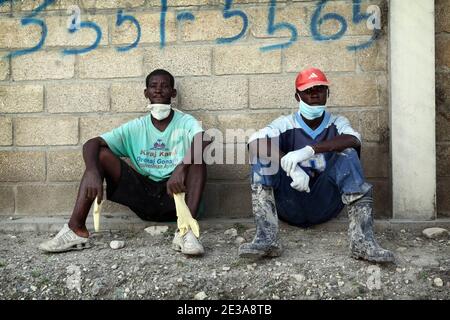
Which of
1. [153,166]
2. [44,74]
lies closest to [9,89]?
[44,74]

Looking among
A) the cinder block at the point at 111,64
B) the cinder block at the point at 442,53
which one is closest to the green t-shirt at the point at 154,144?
the cinder block at the point at 111,64

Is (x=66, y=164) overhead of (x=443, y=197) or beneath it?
overhead

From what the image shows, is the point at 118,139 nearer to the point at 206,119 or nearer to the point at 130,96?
the point at 130,96

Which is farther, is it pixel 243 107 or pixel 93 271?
pixel 243 107

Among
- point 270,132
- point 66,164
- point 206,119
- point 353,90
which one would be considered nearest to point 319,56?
point 353,90

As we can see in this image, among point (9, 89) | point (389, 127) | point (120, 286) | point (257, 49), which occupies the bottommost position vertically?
point (120, 286)

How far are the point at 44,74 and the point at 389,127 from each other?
280 centimetres

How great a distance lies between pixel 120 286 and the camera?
2748mm

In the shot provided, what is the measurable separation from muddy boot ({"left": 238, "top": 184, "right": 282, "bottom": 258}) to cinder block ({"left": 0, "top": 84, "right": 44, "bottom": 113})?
2.08m

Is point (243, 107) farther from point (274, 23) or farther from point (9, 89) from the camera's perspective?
point (9, 89)

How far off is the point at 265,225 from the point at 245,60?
1495mm

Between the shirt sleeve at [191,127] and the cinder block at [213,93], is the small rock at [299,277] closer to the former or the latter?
the shirt sleeve at [191,127]

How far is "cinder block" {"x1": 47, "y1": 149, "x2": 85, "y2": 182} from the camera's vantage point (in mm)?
3996

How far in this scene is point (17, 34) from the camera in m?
4.00
